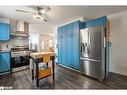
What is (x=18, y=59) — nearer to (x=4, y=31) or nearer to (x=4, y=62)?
(x=4, y=62)

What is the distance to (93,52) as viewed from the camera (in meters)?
2.43

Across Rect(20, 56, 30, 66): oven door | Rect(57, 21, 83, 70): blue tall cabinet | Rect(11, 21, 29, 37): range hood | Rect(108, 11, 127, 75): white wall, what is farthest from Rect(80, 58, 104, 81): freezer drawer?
Rect(11, 21, 29, 37): range hood

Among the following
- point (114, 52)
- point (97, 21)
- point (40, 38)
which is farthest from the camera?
point (40, 38)

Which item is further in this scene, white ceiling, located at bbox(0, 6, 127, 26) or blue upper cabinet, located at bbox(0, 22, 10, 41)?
blue upper cabinet, located at bbox(0, 22, 10, 41)

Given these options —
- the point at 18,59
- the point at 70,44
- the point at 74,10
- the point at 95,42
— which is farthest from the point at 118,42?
the point at 18,59

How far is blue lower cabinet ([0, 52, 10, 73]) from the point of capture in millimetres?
2863

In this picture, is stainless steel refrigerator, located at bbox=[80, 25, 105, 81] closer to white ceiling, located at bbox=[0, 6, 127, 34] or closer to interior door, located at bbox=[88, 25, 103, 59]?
interior door, located at bbox=[88, 25, 103, 59]

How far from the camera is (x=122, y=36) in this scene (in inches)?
110

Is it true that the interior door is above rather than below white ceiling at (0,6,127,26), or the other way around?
below

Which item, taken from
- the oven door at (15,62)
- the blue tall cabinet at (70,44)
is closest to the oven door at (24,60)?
the oven door at (15,62)
